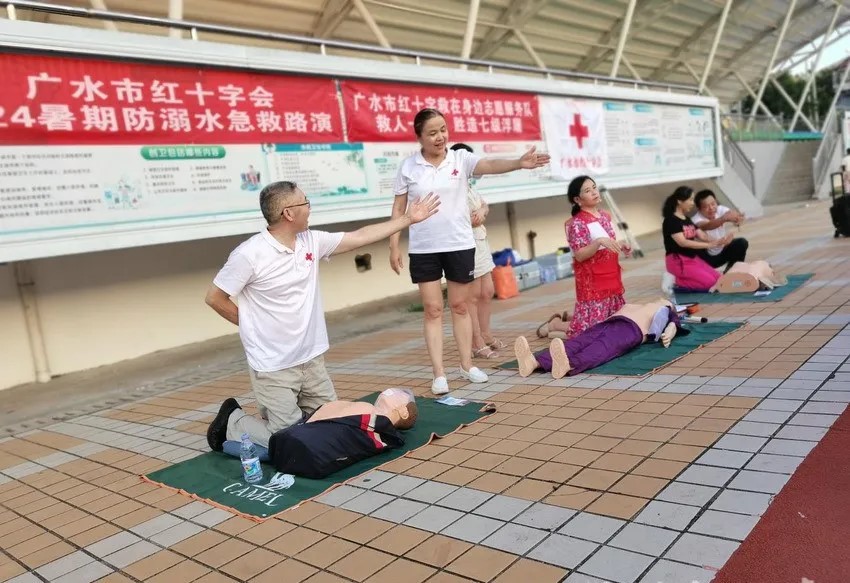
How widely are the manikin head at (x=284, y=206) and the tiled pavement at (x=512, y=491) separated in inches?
54.4

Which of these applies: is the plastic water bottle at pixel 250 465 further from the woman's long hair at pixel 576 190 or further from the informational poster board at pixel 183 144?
the informational poster board at pixel 183 144

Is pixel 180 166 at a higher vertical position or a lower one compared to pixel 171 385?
higher

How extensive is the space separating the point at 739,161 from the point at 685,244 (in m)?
14.0

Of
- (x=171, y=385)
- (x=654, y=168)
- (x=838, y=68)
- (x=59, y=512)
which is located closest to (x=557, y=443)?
(x=59, y=512)

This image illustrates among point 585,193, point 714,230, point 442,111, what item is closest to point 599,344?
point 585,193

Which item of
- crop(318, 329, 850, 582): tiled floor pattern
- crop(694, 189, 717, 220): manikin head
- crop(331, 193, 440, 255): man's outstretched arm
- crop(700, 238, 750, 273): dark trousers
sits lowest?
crop(318, 329, 850, 582): tiled floor pattern

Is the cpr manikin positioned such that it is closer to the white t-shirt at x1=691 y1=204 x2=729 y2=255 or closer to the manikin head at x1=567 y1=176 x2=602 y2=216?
the white t-shirt at x1=691 y1=204 x2=729 y2=255

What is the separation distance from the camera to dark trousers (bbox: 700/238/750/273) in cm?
725

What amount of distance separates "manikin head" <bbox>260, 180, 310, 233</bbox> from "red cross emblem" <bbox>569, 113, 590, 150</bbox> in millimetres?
8536

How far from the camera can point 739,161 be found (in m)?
18.6

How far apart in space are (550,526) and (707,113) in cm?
1490

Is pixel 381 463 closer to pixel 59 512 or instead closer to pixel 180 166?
pixel 59 512

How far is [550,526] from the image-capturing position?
2.42 meters

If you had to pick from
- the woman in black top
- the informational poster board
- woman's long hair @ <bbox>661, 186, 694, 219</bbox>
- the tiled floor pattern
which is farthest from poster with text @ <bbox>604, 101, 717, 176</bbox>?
the tiled floor pattern
